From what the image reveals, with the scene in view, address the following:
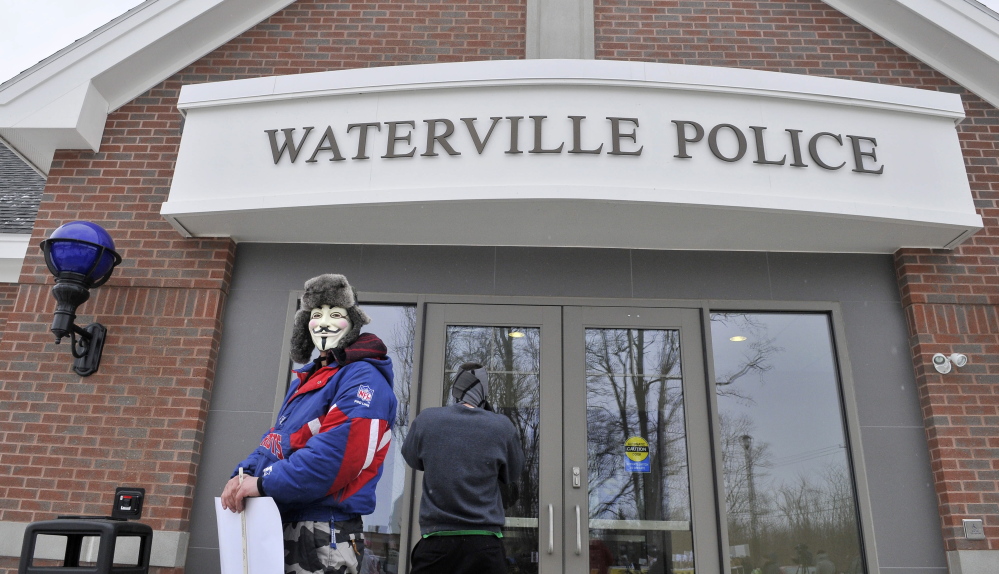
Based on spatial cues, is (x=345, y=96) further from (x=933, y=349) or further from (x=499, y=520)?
(x=933, y=349)

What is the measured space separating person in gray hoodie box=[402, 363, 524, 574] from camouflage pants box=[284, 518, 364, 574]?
2.25ft

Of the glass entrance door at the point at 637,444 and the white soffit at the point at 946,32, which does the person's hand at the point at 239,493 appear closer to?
the glass entrance door at the point at 637,444

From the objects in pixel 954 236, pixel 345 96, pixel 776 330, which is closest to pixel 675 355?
pixel 776 330

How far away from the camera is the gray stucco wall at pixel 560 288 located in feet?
16.4

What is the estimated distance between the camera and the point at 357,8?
20.2 feet

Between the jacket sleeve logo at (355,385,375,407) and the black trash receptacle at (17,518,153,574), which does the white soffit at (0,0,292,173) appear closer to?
the black trash receptacle at (17,518,153,574)

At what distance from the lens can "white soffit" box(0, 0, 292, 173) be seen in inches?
211

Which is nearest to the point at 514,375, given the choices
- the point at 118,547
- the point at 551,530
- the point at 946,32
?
the point at 551,530

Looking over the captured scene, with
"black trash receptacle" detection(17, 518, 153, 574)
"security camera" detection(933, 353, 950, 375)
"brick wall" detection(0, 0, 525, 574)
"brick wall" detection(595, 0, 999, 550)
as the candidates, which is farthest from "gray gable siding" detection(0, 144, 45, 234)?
"security camera" detection(933, 353, 950, 375)

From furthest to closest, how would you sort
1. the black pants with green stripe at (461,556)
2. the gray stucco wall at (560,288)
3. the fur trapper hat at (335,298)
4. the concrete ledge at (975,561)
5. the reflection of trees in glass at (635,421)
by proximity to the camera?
1. the gray stucco wall at (560,288)
2. the reflection of trees in glass at (635,421)
3. the concrete ledge at (975,561)
4. the black pants with green stripe at (461,556)
5. the fur trapper hat at (335,298)

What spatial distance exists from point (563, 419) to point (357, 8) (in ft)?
12.7

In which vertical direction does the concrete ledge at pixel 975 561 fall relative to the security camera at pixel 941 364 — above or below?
below

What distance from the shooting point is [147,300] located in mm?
5215

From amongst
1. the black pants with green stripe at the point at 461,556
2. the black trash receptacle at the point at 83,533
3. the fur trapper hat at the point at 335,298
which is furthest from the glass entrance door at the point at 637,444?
the black trash receptacle at the point at 83,533
